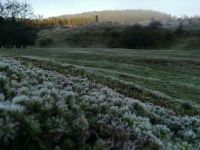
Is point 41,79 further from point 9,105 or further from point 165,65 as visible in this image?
point 165,65

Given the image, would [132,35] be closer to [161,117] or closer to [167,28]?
[167,28]

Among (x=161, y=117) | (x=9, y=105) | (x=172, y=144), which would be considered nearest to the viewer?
(x=9, y=105)

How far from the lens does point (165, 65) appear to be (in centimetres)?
6103

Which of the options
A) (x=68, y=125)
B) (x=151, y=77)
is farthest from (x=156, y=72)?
(x=68, y=125)

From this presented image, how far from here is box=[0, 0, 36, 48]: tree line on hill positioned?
105 m

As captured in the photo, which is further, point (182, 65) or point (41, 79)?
point (182, 65)

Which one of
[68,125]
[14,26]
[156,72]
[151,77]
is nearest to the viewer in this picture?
[68,125]

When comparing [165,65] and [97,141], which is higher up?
[97,141]

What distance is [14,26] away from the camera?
109250mm

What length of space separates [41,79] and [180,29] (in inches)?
5332

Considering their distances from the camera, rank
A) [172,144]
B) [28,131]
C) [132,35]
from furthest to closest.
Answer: [132,35], [172,144], [28,131]

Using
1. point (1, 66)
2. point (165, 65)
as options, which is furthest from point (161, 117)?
point (165, 65)

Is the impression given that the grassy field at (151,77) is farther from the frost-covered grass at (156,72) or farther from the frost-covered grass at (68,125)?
the frost-covered grass at (68,125)

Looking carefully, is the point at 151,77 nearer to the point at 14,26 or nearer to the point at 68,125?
the point at 68,125
